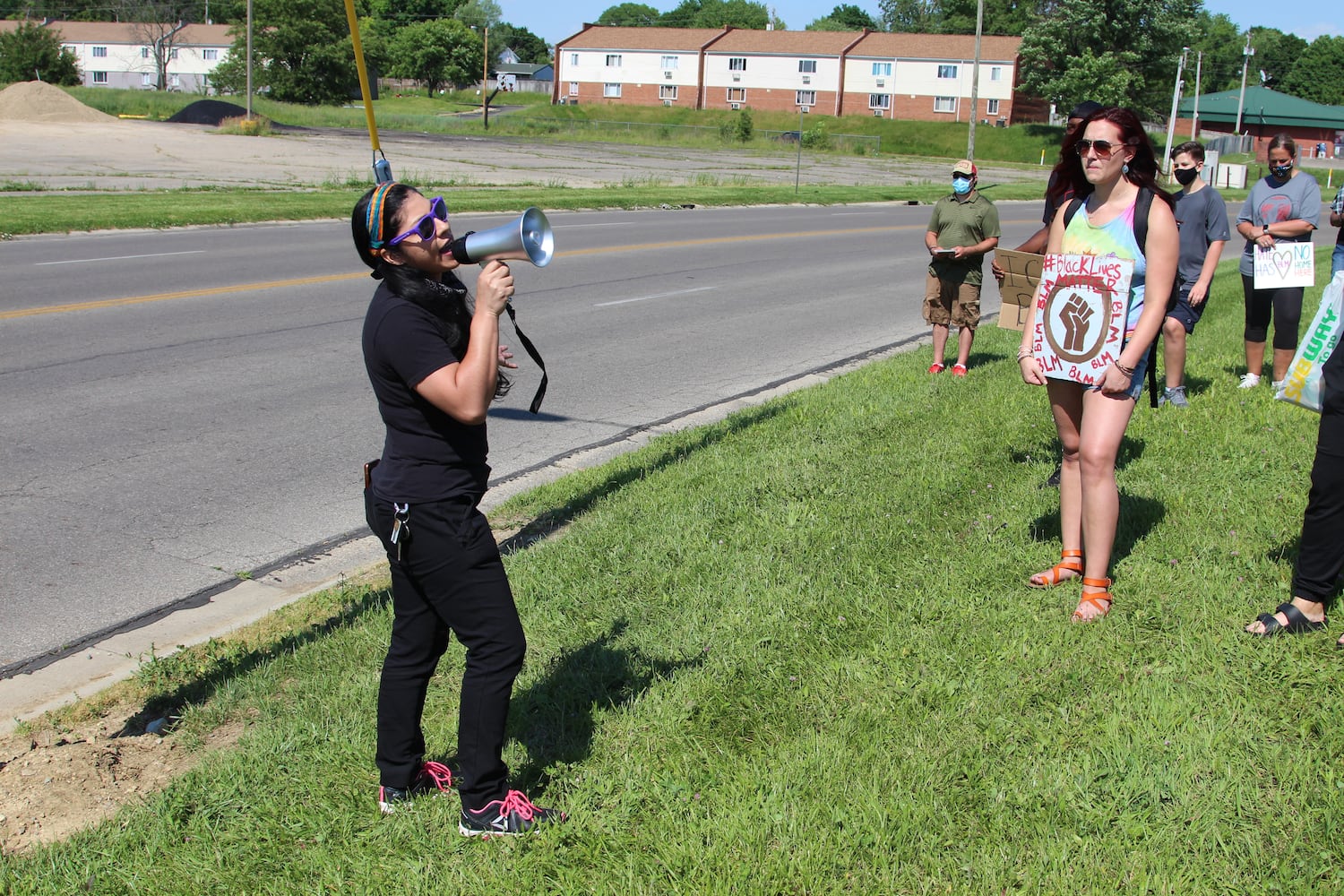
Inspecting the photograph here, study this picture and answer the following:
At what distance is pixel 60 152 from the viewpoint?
35438mm

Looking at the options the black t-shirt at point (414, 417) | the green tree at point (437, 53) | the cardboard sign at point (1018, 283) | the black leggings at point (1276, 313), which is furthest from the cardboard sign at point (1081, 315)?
the green tree at point (437, 53)

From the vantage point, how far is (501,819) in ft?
10.5

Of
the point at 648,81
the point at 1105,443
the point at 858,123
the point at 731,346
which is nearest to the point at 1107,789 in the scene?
the point at 1105,443

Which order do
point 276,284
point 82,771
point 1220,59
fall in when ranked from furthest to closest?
point 1220,59
point 276,284
point 82,771

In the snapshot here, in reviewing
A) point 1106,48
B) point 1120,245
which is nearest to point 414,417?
point 1120,245

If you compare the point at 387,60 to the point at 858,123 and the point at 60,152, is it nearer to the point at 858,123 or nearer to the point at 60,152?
the point at 858,123

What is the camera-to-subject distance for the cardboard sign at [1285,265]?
8383mm

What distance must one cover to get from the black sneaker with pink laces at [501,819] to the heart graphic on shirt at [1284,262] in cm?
752

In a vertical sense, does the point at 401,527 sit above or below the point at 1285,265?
below

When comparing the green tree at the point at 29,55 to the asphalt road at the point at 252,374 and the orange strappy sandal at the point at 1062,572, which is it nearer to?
the asphalt road at the point at 252,374

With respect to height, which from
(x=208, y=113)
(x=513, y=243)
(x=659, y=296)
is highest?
(x=208, y=113)

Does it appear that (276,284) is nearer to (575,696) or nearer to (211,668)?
(211,668)

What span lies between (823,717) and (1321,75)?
144 meters

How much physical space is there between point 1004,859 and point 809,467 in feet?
11.8
